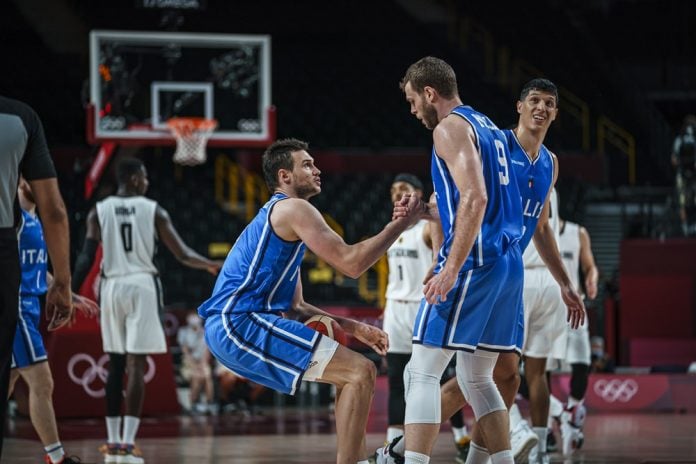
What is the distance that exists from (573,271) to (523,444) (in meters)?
2.38

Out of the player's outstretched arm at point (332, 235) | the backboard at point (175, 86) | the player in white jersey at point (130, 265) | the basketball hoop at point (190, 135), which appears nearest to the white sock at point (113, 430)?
the player in white jersey at point (130, 265)

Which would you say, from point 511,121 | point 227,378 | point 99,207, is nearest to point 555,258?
point 99,207

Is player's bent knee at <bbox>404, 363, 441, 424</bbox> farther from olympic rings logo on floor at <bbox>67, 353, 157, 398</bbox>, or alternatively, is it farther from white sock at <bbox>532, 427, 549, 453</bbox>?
olympic rings logo on floor at <bbox>67, 353, 157, 398</bbox>

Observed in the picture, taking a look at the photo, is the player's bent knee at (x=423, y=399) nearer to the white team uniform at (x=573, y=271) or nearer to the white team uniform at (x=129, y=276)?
the white team uniform at (x=129, y=276)

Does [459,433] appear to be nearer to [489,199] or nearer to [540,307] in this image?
[540,307]

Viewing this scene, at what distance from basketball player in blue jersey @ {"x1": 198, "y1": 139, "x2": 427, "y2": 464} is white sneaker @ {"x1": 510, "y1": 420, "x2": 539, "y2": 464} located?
1.91 m

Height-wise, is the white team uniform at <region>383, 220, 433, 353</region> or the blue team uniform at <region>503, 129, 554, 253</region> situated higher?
the blue team uniform at <region>503, 129, 554, 253</region>

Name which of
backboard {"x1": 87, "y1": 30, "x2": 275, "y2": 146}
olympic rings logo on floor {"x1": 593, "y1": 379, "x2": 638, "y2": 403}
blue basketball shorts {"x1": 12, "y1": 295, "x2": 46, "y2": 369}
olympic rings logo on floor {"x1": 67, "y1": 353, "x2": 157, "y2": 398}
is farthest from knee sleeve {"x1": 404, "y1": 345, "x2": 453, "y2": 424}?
backboard {"x1": 87, "y1": 30, "x2": 275, "y2": 146}

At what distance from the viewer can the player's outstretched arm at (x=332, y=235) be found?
5.16 meters

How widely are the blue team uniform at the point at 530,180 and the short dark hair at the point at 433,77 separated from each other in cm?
96

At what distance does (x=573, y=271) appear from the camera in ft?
29.8

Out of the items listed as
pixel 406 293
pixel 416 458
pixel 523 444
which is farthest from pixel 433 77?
pixel 406 293

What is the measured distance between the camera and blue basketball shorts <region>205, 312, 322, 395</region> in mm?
5320

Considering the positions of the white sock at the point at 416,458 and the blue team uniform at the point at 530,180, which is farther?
the blue team uniform at the point at 530,180
